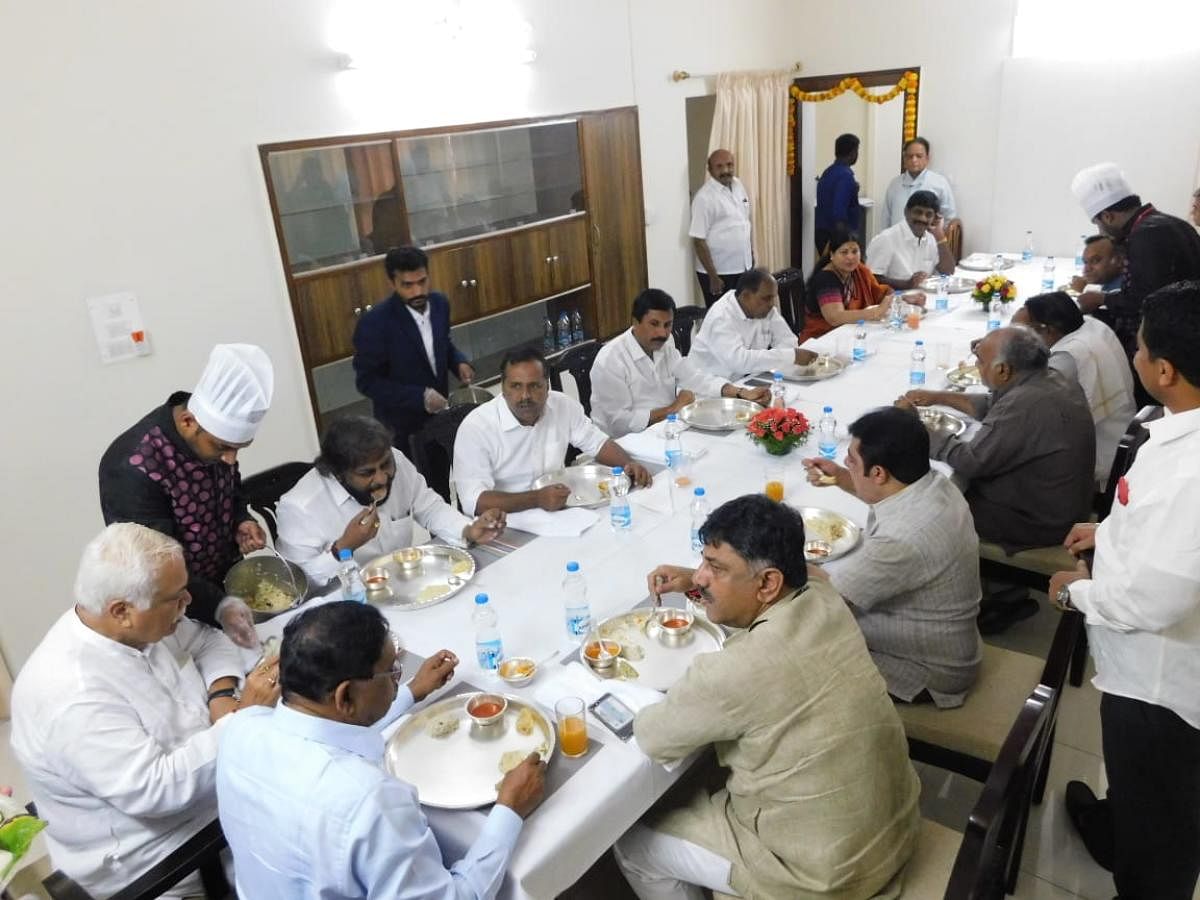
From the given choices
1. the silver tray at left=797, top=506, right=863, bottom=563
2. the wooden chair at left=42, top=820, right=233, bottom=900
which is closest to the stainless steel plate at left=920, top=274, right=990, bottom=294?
the silver tray at left=797, top=506, right=863, bottom=563

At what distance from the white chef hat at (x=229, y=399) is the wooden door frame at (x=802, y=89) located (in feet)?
22.8

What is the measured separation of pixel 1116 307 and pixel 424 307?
3627mm

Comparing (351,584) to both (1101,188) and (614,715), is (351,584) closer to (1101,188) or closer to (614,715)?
(614,715)

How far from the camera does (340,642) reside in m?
1.52

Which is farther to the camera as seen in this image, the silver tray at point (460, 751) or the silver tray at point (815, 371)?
the silver tray at point (815, 371)

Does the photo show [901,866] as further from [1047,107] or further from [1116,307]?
[1047,107]

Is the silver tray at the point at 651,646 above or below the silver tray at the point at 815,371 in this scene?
below

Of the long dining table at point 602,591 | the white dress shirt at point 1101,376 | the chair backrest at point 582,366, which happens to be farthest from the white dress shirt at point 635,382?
the white dress shirt at point 1101,376

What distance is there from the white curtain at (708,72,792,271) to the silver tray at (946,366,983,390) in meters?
3.78

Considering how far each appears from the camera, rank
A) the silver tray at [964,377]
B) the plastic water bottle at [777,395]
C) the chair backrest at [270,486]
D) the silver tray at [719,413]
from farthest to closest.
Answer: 1. the silver tray at [964,377]
2. the plastic water bottle at [777,395]
3. the silver tray at [719,413]
4. the chair backrest at [270,486]

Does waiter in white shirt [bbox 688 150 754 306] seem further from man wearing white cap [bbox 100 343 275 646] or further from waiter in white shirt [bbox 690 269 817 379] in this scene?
man wearing white cap [bbox 100 343 275 646]

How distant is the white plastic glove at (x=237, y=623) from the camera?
228cm

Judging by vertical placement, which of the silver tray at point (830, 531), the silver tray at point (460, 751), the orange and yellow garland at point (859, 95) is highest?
the orange and yellow garland at point (859, 95)

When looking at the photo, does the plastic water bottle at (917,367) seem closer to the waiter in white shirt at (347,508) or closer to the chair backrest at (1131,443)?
the chair backrest at (1131,443)
